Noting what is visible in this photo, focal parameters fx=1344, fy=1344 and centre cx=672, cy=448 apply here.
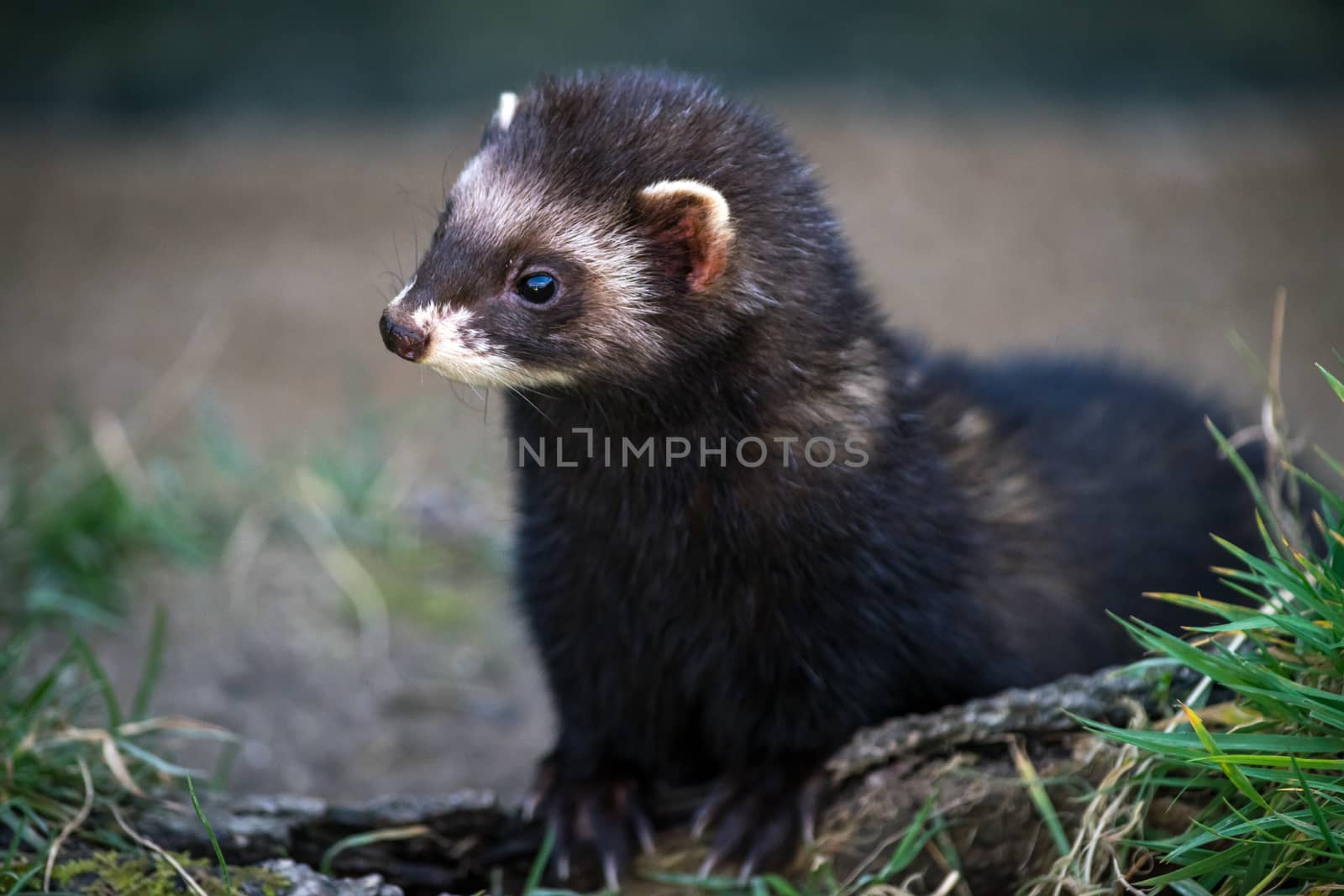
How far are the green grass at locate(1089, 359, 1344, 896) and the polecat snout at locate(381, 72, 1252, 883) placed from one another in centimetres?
74

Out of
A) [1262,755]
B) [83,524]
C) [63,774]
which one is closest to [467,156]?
[83,524]

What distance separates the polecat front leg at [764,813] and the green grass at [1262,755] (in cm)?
74

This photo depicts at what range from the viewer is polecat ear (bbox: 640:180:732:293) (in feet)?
9.21

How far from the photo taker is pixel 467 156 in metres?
7.68

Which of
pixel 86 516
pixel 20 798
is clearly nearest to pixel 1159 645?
pixel 20 798

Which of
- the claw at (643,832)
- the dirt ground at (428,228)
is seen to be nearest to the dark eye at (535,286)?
the claw at (643,832)

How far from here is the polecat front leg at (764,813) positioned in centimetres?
311

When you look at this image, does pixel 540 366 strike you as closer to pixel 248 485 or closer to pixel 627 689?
pixel 627 689

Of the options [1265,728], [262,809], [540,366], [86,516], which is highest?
[540,366]

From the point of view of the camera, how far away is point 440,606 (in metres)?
5.15

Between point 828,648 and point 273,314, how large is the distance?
637 centimetres

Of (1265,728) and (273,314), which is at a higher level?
(1265,728)

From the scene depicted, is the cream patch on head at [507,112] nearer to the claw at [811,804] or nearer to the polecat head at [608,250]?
the polecat head at [608,250]

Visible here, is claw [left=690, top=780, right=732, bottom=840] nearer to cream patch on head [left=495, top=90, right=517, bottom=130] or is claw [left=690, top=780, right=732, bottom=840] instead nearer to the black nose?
the black nose
